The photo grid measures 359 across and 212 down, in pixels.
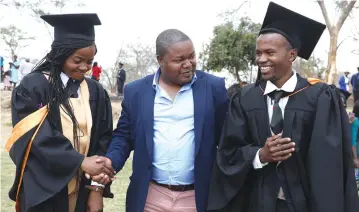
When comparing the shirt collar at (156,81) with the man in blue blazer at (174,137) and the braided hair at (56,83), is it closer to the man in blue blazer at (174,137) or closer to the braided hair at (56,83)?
the man in blue blazer at (174,137)

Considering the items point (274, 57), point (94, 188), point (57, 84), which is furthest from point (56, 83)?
point (274, 57)

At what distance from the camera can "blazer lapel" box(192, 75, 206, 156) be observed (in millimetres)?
3137

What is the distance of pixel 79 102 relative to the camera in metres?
3.23

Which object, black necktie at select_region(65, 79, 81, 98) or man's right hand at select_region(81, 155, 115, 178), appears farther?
black necktie at select_region(65, 79, 81, 98)

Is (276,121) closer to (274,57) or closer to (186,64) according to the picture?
(274,57)

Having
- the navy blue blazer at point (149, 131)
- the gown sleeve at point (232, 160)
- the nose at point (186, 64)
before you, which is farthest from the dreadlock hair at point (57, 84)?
the gown sleeve at point (232, 160)

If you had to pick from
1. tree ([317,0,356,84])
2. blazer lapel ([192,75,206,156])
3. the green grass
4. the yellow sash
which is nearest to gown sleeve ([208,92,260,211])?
→ blazer lapel ([192,75,206,156])

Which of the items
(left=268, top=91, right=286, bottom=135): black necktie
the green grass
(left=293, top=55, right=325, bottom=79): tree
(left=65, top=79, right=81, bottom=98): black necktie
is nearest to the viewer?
(left=268, top=91, right=286, bottom=135): black necktie

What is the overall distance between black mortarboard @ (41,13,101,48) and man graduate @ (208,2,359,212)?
1102 mm

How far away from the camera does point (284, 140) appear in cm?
271

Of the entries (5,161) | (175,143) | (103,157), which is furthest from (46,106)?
(5,161)

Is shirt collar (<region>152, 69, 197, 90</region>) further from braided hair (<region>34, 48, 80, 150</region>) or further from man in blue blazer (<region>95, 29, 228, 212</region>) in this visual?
braided hair (<region>34, 48, 80, 150</region>)

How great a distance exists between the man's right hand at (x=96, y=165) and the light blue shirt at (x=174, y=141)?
32 centimetres

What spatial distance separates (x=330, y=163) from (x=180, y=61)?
3.74 feet
